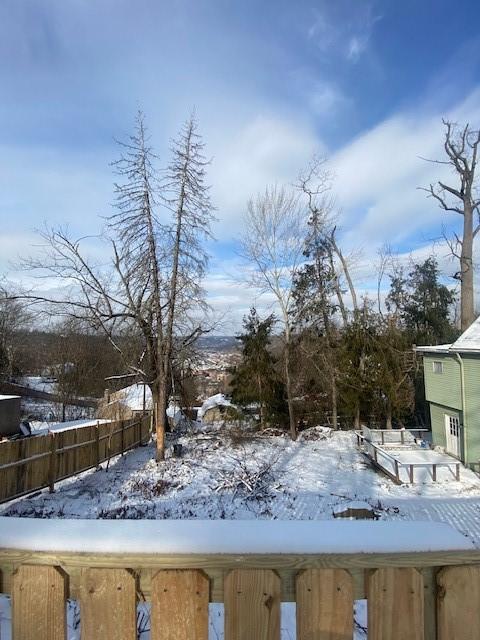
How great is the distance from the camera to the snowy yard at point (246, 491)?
8.96 m

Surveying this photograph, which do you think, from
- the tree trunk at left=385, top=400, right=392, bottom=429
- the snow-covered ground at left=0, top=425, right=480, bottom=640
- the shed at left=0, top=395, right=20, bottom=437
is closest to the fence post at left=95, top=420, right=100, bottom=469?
the snow-covered ground at left=0, top=425, right=480, bottom=640

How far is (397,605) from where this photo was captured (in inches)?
44.2

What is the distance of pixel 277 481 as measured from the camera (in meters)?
11.7

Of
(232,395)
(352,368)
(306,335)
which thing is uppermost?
(306,335)

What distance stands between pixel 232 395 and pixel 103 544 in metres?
20.3

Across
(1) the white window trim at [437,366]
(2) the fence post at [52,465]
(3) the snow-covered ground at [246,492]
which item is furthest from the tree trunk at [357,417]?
(2) the fence post at [52,465]

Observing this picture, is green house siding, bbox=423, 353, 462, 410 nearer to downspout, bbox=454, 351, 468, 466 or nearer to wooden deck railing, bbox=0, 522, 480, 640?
downspout, bbox=454, 351, 468, 466

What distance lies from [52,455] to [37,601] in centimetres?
1000

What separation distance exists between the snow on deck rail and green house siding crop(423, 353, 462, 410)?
1531cm

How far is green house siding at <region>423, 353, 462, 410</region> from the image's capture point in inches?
589

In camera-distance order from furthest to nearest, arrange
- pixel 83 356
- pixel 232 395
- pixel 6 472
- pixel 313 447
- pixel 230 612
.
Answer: pixel 83 356, pixel 232 395, pixel 313 447, pixel 6 472, pixel 230 612

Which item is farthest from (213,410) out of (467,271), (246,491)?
(246,491)

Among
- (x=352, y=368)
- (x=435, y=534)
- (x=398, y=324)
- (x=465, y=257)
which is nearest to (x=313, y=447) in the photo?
(x=352, y=368)

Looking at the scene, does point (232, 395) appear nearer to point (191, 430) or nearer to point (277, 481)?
point (191, 430)
